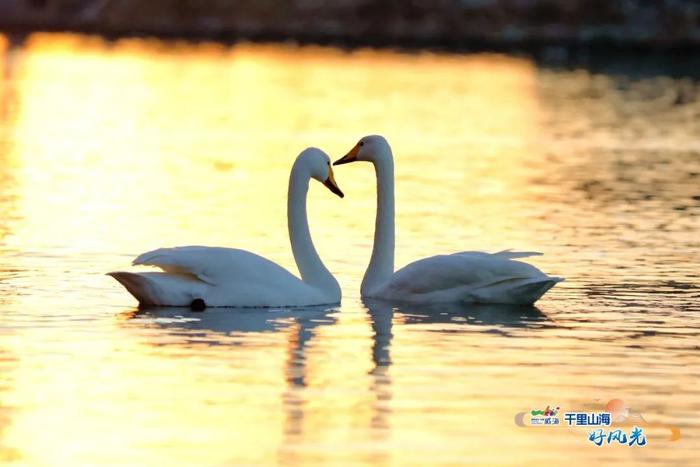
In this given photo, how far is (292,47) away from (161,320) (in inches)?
2952

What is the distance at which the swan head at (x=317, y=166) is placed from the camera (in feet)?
51.5

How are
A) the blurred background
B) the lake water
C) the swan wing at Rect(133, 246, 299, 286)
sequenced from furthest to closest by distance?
the blurred background → the swan wing at Rect(133, 246, 299, 286) → the lake water

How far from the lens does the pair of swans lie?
14.7m

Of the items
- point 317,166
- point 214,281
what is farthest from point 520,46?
point 214,281

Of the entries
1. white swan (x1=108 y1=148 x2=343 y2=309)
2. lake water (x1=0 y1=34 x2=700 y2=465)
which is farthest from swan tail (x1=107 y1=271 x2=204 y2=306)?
lake water (x1=0 y1=34 x2=700 y2=465)

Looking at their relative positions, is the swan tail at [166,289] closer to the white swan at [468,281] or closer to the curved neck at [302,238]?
the curved neck at [302,238]

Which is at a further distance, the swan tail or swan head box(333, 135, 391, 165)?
swan head box(333, 135, 391, 165)

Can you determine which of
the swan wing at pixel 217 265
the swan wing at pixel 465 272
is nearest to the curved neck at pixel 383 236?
the swan wing at pixel 465 272

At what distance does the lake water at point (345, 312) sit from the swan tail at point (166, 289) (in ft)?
0.57

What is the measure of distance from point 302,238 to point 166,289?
51.1 inches

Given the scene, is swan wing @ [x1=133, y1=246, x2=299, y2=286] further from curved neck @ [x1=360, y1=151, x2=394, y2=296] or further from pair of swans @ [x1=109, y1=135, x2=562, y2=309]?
curved neck @ [x1=360, y1=151, x2=394, y2=296]

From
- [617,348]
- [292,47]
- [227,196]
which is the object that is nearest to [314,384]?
[617,348]

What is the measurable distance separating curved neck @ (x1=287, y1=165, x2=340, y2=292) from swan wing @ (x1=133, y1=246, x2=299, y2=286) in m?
0.49

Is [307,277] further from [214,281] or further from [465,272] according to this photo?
[465,272]
